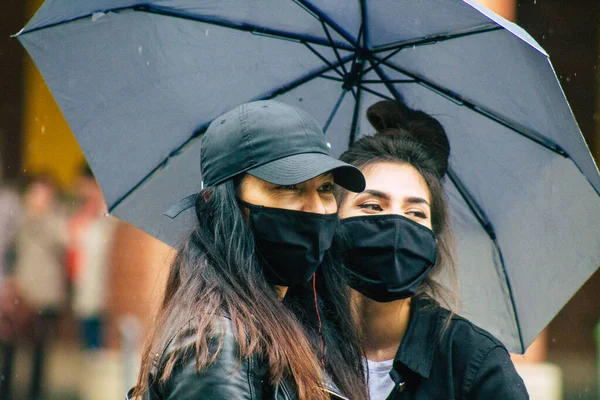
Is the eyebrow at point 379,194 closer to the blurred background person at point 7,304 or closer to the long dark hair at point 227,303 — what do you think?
the long dark hair at point 227,303

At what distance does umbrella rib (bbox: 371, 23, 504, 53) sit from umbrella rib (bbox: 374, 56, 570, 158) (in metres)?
0.09

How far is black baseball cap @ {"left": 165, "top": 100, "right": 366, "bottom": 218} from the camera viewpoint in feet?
8.03

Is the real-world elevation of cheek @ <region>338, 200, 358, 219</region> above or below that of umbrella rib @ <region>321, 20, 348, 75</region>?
below

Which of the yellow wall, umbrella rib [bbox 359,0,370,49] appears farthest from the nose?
the yellow wall

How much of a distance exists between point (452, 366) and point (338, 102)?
50.3 inches

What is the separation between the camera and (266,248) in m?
2.54

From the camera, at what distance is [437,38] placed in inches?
135

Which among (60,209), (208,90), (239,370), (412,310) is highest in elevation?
(208,90)

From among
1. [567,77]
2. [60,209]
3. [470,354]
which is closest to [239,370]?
[470,354]

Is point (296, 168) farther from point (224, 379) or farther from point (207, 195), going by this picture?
point (224, 379)

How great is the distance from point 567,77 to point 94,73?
5.90m

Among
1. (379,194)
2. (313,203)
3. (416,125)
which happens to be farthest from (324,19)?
(313,203)

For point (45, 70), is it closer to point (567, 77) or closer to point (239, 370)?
point (239, 370)

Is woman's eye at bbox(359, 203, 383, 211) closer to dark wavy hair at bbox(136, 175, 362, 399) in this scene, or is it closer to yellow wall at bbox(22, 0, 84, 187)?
dark wavy hair at bbox(136, 175, 362, 399)
